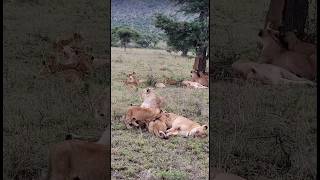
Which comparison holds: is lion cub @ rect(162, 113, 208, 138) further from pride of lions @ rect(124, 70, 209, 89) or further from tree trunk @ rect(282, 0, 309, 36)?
tree trunk @ rect(282, 0, 309, 36)

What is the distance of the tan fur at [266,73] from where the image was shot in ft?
15.0

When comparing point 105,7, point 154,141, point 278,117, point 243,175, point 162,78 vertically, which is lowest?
point 243,175

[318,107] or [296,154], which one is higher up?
[318,107]

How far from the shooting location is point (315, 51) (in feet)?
15.0

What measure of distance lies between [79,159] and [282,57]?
2.29 metres

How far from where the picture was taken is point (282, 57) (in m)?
4.66

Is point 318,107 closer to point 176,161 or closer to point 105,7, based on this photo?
point 176,161

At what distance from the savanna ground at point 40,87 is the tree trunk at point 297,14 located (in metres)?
1.86

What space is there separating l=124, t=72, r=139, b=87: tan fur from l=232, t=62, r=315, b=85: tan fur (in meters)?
1.01

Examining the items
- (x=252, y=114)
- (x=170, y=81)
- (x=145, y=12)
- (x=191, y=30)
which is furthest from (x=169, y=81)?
(x=252, y=114)

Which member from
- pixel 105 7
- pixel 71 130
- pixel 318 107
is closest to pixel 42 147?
pixel 71 130

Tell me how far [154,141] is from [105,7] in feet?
4.75

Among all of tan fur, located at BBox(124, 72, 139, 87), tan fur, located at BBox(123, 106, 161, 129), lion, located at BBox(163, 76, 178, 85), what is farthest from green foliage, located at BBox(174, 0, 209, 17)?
tan fur, located at BBox(123, 106, 161, 129)

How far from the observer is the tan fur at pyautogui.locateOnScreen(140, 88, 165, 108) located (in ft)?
15.4
